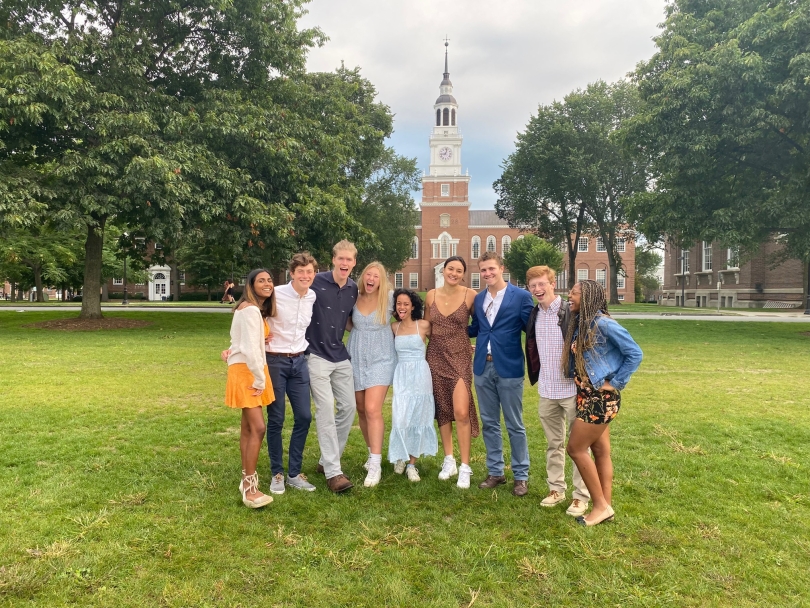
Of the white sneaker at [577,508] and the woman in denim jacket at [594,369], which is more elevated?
the woman in denim jacket at [594,369]

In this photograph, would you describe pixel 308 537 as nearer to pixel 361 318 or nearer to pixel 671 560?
pixel 361 318

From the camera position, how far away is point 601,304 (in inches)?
147

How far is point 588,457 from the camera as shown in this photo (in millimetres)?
3863

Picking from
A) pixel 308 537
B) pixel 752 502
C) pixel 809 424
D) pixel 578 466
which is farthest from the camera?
pixel 809 424

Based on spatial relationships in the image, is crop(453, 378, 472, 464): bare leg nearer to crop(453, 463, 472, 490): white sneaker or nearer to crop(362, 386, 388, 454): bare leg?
crop(453, 463, 472, 490): white sneaker

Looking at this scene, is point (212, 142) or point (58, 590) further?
point (212, 142)

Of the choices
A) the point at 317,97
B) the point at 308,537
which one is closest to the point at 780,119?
the point at 317,97

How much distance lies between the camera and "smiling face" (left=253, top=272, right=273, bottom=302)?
423cm

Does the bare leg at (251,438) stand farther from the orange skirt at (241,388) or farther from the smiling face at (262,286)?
the smiling face at (262,286)

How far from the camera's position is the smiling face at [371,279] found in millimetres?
4727

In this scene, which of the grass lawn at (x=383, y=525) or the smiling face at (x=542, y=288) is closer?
the grass lawn at (x=383, y=525)

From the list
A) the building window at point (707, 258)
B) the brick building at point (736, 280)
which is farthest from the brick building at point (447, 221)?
the building window at point (707, 258)

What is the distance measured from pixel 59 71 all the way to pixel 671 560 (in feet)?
56.0

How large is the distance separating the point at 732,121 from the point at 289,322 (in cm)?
1729
